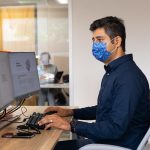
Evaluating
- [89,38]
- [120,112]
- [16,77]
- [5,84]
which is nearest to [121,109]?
[120,112]

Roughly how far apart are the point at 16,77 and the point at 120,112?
964 mm

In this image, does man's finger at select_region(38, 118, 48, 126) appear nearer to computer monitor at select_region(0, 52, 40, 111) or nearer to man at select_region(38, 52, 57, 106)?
computer monitor at select_region(0, 52, 40, 111)

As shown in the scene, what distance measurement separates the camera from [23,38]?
464 cm

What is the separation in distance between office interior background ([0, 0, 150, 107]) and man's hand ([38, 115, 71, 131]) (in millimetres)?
2334

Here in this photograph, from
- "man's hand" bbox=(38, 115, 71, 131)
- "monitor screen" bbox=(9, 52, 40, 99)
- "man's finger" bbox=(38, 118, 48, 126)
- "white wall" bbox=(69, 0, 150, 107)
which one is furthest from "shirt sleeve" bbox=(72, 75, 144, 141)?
"white wall" bbox=(69, 0, 150, 107)

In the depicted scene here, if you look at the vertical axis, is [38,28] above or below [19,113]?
above

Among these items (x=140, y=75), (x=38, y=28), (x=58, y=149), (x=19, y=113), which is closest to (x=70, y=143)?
(x=58, y=149)

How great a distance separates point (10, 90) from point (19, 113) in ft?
1.23

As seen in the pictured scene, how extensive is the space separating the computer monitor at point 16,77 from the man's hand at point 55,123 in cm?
30

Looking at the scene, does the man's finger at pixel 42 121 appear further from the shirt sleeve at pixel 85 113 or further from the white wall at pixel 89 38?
the white wall at pixel 89 38

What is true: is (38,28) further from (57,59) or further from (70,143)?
(70,143)

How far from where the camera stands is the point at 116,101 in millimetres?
1854

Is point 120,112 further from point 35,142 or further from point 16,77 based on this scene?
point 16,77

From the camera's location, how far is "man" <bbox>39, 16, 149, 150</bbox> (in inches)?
72.0
